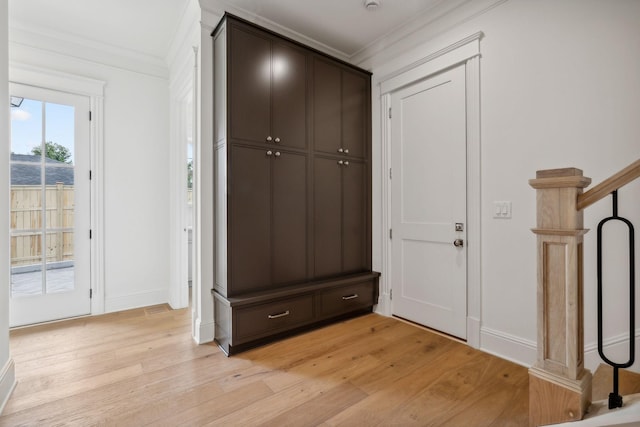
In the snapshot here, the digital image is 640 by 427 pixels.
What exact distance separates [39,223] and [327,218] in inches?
107

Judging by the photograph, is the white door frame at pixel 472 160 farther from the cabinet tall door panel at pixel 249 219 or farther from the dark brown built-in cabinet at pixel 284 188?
the cabinet tall door panel at pixel 249 219

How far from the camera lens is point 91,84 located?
9.99 ft

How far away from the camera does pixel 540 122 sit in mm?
2006

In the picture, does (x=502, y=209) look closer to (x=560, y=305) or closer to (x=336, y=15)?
(x=560, y=305)

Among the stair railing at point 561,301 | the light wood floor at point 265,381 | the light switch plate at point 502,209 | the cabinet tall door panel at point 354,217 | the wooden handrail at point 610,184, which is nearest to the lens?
the wooden handrail at point 610,184

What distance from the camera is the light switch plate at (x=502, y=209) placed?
7.07 feet

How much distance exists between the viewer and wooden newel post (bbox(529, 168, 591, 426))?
115 cm

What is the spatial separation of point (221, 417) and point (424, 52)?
3.07 meters

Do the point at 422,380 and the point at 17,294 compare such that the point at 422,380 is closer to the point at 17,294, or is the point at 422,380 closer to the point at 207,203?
the point at 207,203

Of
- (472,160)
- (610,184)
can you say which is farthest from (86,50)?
(610,184)

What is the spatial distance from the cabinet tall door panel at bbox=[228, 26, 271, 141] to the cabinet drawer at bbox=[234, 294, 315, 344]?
1.33 m

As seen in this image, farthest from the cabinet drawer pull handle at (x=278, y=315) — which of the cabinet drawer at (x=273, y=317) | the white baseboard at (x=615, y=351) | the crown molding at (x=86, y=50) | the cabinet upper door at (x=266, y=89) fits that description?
the crown molding at (x=86, y=50)

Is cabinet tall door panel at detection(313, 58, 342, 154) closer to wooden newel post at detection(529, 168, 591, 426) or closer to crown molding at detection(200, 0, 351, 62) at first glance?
crown molding at detection(200, 0, 351, 62)

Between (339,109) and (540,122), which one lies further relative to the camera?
(339,109)
